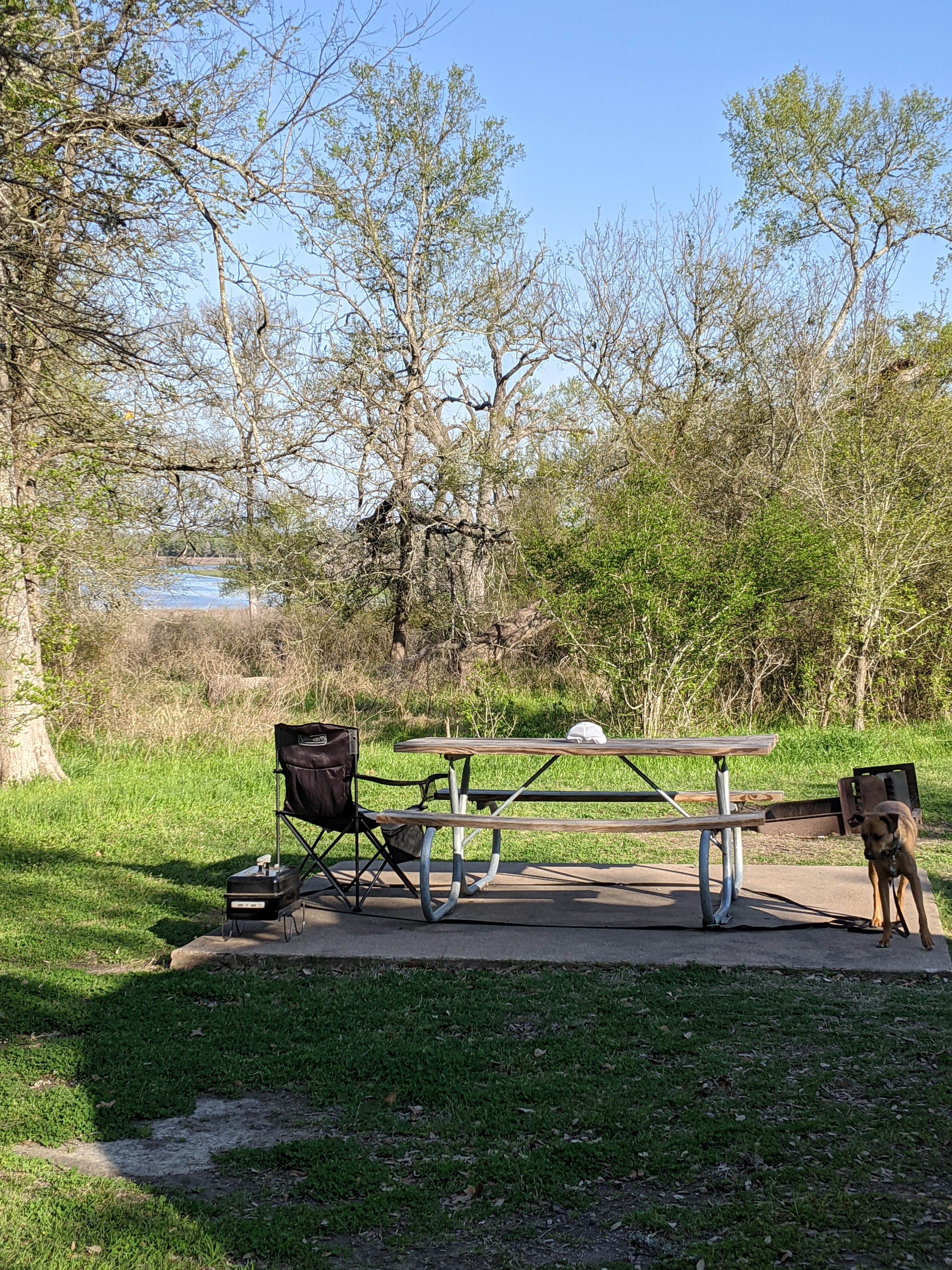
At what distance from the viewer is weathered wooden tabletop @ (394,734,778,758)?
5.33 metres

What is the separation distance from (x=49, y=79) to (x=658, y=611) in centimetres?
839

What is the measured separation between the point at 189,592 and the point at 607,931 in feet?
41.1

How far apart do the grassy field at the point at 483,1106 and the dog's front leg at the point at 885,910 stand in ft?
1.21

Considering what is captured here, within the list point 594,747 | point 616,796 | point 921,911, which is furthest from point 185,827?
point 921,911

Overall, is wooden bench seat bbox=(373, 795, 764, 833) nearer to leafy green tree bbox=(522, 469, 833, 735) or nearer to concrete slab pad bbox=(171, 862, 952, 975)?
concrete slab pad bbox=(171, 862, 952, 975)

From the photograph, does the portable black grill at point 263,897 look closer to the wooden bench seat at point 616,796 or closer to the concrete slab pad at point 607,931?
the concrete slab pad at point 607,931

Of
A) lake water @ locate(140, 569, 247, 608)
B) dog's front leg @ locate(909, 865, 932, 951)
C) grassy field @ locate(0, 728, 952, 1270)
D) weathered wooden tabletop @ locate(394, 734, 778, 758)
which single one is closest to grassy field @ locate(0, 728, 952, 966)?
grassy field @ locate(0, 728, 952, 1270)

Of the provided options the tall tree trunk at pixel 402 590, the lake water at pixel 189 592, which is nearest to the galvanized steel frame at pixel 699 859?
the lake water at pixel 189 592

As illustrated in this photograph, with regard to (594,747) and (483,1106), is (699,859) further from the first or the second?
(483,1106)

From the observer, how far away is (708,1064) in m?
3.69

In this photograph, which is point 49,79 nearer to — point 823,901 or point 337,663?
point 823,901

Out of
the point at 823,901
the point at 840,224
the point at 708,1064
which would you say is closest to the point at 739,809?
the point at 823,901

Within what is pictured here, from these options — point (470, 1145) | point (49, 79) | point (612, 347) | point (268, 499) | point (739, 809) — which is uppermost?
point (612, 347)

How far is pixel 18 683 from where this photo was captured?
956 cm
